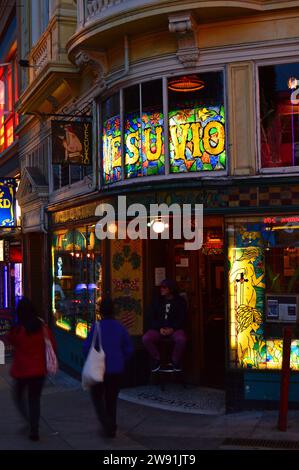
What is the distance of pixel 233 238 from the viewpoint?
923cm

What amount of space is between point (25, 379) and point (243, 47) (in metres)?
5.42

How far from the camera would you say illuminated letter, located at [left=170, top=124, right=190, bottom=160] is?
981cm

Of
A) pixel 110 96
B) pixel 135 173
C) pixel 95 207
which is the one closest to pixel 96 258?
pixel 95 207

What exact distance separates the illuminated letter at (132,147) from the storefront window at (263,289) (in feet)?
7.16

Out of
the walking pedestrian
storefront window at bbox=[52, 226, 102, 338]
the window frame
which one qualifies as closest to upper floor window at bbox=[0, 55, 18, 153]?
storefront window at bbox=[52, 226, 102, 338]

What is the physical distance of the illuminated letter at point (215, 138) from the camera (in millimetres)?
9539

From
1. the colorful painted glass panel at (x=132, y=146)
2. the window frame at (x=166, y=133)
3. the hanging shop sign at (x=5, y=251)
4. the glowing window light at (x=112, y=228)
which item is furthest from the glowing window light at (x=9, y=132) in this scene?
the colorful painted glass panel at (x=132, y=146)

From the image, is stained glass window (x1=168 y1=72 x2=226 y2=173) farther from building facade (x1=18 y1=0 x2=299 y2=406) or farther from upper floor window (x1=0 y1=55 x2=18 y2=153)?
upper floor window (x1=0 y1=55 x2=18 y2=153)

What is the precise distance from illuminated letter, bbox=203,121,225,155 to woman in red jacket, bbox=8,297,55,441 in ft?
11.8

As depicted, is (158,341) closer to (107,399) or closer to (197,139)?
(107,399)

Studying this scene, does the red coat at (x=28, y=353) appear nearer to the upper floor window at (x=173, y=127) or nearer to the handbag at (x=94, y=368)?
the handbag at (x=94, y=368)

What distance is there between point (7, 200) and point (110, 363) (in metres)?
12.1

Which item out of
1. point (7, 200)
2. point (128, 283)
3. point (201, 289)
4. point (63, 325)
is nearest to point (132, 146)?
point (128, 283)

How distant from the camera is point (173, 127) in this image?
32.5ft
